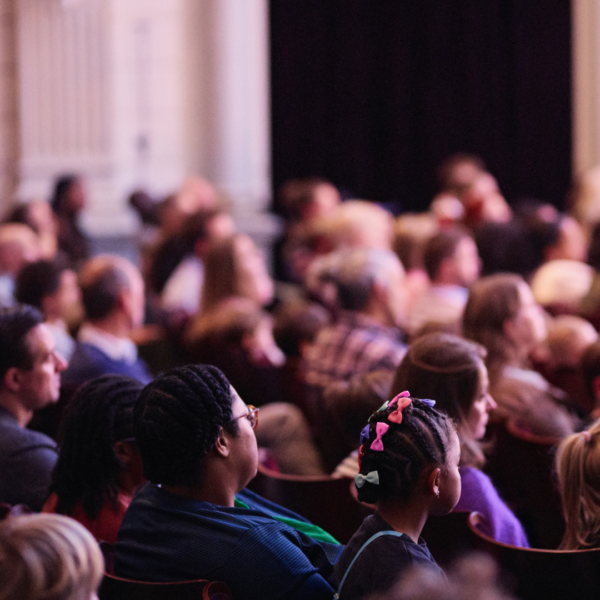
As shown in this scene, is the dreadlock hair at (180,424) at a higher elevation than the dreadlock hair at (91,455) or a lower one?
higher

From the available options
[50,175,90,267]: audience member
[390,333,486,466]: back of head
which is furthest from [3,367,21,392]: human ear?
[50,175,90,267]: audience member

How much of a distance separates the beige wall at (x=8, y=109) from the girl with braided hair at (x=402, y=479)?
22.2 feet

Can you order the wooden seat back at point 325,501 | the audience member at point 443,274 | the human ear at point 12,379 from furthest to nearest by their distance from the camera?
1. the audience member at point 443,274
2. the human ear at point 12,379
3. the wooden seat back at point 325,501

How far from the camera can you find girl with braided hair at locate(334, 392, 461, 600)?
62.1 inches

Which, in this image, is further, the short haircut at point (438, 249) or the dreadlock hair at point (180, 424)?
the short haircut at point (438, 249)

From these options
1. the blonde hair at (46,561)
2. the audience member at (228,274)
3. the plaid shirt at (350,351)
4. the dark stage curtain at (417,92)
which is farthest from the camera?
the dark stage curtain at (417,92)

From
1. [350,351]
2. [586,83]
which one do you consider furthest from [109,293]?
[586,83]

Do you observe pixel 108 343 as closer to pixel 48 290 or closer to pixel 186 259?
pixel 48 290

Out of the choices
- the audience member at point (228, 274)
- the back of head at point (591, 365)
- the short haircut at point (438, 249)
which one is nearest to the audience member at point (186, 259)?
the audience member at point (228, 274)

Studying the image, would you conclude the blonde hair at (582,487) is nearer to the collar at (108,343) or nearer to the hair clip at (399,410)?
the hair clip at (399,410)

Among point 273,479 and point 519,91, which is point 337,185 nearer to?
point 519,91

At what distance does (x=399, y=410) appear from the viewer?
1.62 meters

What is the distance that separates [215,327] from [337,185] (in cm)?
661

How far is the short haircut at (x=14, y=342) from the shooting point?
2.41 metres
